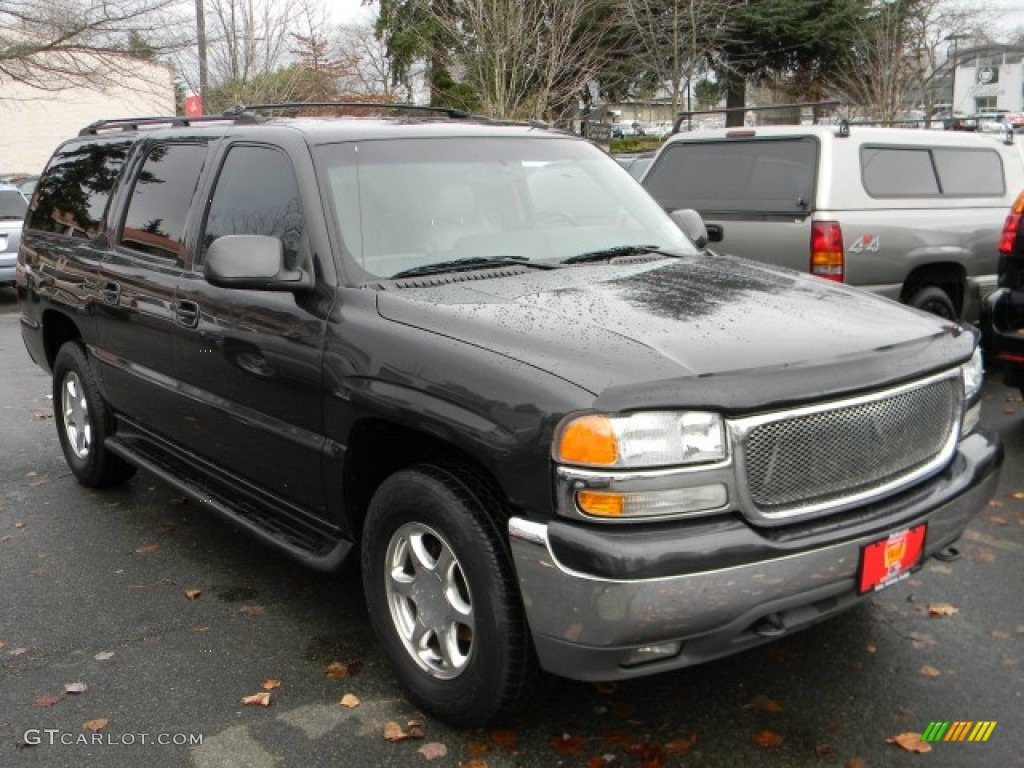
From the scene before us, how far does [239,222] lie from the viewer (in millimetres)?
4188

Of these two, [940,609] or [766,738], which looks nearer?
[766,738]

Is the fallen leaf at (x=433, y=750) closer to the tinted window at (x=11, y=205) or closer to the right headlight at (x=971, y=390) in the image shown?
the right headlight at (x=971, y=390)

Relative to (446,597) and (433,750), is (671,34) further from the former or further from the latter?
(433,750)

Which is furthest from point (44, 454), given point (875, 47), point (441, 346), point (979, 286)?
point (875, 47)

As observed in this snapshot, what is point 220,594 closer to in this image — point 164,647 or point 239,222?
point 164,647

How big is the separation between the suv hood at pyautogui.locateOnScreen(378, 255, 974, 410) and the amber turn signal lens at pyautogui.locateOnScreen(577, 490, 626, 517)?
0.79 ft

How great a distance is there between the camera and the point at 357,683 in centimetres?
360

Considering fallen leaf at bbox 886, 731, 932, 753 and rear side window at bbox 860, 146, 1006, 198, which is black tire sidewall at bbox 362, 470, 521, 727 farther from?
rear side window at bbox 860, 146, 1006, 198

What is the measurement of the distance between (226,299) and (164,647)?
134 centimetres

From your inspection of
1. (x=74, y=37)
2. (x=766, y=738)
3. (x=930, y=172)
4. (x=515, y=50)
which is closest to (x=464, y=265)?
(x=766, y=738)

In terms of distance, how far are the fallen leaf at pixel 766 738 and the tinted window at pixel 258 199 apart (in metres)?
2.22

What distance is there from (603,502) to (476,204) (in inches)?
67.8

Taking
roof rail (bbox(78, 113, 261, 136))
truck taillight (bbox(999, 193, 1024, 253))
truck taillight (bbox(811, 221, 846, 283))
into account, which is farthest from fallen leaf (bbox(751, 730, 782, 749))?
truck taillight (bbox(811, 221, 846, 283))

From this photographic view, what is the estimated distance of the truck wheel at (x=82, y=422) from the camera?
5.54m
